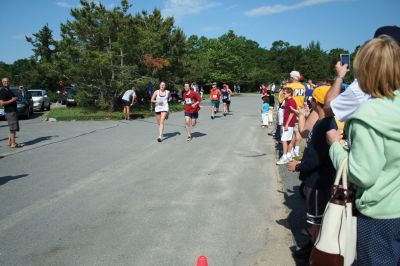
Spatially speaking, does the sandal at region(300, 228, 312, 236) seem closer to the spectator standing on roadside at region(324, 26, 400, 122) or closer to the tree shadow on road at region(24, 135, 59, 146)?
the spectator standing on roadside at region(324, 26, 400, 122)

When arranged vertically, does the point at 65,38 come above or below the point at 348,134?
above

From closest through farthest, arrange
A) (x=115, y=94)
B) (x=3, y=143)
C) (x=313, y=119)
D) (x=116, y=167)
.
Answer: (x=313, y=119) < (x=116, y=167) < (x=3, y=143) < (x=115, y=94)

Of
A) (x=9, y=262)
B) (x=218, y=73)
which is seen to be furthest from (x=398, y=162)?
(x=218, y=73)

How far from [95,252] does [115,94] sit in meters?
18.6

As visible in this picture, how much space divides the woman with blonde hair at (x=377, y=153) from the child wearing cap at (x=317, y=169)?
4.45 ft

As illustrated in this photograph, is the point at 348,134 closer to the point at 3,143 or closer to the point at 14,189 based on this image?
the point at 14,189

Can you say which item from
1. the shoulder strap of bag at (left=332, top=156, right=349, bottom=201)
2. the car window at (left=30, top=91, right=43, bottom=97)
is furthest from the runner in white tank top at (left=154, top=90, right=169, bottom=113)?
the car window at (left=30, top=91, right=43, bottom=97)

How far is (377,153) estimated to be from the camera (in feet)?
6.29

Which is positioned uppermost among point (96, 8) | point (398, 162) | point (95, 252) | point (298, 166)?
point (96, 8)

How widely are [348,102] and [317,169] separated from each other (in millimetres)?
1149

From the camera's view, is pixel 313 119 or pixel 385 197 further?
pixel 313 119

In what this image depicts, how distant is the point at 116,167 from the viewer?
328 inches

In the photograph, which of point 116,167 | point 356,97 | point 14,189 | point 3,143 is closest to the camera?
point 356,97

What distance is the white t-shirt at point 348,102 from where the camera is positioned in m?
2.46
